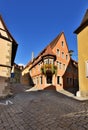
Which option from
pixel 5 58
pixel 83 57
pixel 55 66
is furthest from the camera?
pixel 55 66

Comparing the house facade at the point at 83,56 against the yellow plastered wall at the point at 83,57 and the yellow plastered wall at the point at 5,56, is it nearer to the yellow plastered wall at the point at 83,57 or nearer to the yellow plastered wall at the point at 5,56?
the yellow plastered wall at the point at 83,57

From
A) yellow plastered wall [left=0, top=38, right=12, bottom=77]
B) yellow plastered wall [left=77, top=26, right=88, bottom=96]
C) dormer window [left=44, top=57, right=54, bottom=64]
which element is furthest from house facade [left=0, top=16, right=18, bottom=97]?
dormer window [left=44, top=57, right=54, bottom=64]

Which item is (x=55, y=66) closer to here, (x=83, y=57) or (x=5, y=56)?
(x=83, y=57)

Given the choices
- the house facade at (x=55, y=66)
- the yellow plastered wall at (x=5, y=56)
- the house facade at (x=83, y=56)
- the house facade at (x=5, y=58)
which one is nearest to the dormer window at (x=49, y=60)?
the house facade at (x=55, y=66)

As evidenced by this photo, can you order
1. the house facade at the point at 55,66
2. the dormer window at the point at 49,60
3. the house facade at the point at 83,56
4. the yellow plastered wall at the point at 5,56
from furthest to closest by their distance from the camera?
the dormer window at the point at 49,60
the house facade at the point at 55,66
the house facade at the point at 83,56
the yellow plastered wall at the point at 5,56

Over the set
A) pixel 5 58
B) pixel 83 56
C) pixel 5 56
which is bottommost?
pixel 5 58

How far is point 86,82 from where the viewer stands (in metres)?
15.8

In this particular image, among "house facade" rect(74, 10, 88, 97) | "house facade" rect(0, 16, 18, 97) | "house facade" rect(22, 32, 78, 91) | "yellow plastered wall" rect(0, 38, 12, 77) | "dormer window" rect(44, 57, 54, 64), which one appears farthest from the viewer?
"dormer window" rect(44, 57, 54, 64)

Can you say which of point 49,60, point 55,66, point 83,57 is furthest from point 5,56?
point 55,66

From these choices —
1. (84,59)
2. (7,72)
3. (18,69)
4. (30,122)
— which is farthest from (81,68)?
(18,69)

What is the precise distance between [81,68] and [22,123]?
1217cm

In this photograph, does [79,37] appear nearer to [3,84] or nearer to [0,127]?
[3,84]

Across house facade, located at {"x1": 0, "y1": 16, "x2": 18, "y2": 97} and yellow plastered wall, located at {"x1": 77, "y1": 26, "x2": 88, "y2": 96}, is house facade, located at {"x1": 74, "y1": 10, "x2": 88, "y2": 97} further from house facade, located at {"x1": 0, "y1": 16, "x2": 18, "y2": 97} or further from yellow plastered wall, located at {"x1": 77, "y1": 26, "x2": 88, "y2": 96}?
house facade, located at {"x1": 0, "y1": 16, "x2": 18, "y2": 97}

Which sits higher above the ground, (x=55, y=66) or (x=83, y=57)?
(x=55, y=66)
